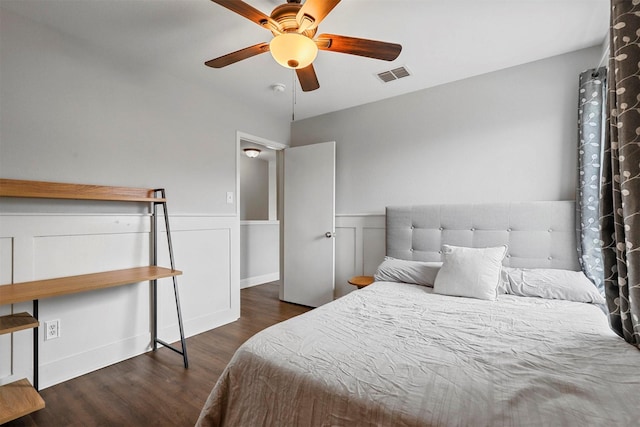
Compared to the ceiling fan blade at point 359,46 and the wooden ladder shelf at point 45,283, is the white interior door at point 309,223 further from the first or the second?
the ceiling fan blade at point 359,46

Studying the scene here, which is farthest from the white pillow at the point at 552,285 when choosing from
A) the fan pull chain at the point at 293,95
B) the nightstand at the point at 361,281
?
the fan pull chain at the point at 293,95

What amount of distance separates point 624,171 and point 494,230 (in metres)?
1.48

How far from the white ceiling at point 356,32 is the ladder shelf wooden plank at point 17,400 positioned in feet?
7.60

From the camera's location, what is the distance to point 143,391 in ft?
6.30

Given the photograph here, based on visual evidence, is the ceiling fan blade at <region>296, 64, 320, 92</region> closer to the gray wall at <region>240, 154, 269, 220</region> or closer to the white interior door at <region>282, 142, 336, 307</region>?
the white interior door at <region>282, 142, 336, 307</region>

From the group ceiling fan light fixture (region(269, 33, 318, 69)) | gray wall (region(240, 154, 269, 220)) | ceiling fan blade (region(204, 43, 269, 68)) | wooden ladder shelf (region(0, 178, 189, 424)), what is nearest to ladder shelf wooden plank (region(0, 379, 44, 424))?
wooden ladder shelf (region(0, 178, 189, 424))

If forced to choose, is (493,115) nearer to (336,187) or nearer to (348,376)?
(336,187)

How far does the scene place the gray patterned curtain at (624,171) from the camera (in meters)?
1.07

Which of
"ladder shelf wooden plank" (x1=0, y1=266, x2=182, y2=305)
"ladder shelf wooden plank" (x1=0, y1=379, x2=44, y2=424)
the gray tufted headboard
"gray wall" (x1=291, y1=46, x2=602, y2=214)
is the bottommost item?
"ladder shelf wooden plank" (x1=0, y1=379, x2=44, y2=424)

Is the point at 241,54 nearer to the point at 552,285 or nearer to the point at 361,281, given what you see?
the point at 361,281

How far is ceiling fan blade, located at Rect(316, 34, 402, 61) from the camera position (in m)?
1.64

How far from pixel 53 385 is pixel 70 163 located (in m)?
1.54

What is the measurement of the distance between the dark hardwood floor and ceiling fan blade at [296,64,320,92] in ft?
7.20

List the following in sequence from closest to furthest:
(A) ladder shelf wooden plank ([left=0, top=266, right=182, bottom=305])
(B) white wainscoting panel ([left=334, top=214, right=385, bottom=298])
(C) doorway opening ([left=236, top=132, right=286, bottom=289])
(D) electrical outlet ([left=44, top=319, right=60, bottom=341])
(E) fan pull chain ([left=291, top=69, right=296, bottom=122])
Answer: (A) ladder shelf wooden plank ([left=0, top=266, right=182, bottom=305]) → (D) electrical outlet ([left=44, top=319, right=60, bottom=341]) → (E) fan pull chain ([left=291, top=69, right=296, bottom=122]) → (B) white wainscoting panel ([left=334, top=214, right=385, bottom=298]) → (C) doorway opening ([left=236, top=132, right=286, bottom=289])
